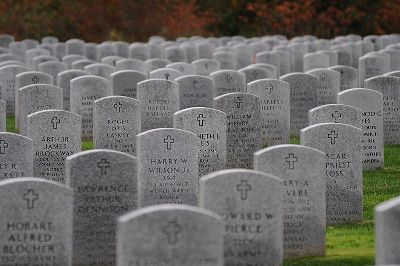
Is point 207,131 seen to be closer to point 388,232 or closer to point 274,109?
point 274,109

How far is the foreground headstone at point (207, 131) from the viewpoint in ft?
54.7

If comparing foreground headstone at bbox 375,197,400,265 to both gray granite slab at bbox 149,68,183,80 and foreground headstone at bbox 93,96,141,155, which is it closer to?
foreground headstone at bbox 93,96,141,155

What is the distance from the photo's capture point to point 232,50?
105 ft

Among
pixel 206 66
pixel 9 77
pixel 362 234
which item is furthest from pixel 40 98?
pixel 362 234

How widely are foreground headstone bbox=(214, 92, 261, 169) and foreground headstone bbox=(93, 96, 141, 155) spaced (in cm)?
120

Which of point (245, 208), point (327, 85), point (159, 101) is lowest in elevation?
point (245, 208)

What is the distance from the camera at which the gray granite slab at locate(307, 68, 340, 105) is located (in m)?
22.8

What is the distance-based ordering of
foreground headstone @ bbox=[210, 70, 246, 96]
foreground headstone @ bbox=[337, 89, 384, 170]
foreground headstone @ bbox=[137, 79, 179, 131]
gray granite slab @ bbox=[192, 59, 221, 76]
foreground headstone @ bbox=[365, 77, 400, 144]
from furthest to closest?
gray granite slab @ bbox=[192, 59, 221, 76] < foreground headstone @ bbox=[210, 70, 246, 96] < foreground headstone @ bbox=[365, 77, 400, 144] < foreground headstone @ bbox=[137, 79, 179, 131] < foreground headstone @ bbox=[337, 89, 384, 170]

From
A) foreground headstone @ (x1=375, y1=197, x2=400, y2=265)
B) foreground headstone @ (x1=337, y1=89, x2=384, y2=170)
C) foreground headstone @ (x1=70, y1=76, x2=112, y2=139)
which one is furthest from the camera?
foreground headstone @ (x1=70, y1=76, x2=112, y2=139)

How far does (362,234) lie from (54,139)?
427cm

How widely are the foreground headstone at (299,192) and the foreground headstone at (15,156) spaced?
288 centimetres

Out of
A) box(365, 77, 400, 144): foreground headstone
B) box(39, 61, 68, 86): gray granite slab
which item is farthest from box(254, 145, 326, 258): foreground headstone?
box(39, 61, 68, 86): gray granite slab

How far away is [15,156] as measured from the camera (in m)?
14.8

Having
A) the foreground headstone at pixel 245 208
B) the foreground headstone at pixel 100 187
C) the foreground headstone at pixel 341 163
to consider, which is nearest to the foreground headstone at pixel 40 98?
the foreground headstone at pixel 341 163
